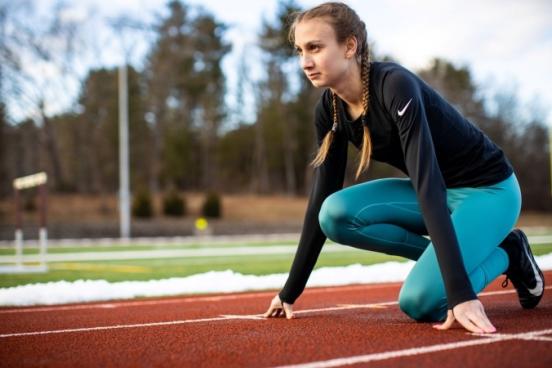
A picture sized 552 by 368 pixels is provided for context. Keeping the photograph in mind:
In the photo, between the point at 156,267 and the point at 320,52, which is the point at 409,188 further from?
the point at 156,267

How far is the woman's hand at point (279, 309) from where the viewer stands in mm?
4427

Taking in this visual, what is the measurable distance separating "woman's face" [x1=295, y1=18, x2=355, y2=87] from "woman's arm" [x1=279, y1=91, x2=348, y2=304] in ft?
1.52

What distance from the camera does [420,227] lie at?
14.9 feet

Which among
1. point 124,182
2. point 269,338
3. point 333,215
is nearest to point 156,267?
point 333,215

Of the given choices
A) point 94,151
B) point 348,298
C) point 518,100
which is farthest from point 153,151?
point 348,298

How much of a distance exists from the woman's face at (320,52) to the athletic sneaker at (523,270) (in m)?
1.56

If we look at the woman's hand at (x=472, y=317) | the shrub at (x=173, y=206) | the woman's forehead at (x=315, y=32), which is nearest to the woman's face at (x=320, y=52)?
the woman's forehead at (x=315, y=32)

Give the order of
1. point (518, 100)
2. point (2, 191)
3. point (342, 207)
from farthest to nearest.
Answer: point (518, 100) → point (2, 191) → point (342, 207)

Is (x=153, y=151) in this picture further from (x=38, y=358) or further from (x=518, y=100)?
(x=38, y=358)

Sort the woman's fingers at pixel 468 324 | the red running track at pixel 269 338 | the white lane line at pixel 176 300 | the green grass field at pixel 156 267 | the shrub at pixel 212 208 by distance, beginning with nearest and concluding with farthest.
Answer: the red running track at pixel 269 338 → the woman's fingers at pixel 468 324 → the white lane line at pixel 176 300 → the green grass field at pixel 156 267 → the shrub at pixel 212 208

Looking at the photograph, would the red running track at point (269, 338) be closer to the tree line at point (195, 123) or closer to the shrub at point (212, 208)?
the shrub at point (212, 208)

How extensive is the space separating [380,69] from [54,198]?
3650cm

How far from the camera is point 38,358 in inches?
130

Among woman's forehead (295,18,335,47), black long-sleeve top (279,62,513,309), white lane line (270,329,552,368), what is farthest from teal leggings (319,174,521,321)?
woman's forehead (295,18,335,47)
